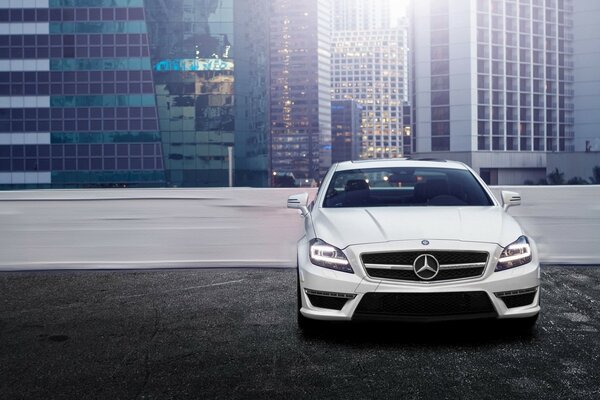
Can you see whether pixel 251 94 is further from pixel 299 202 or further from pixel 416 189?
pixel 416 189

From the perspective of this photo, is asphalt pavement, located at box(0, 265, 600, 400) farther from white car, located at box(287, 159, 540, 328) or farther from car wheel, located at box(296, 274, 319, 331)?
white car, located at box(287, 159, 540, 328)

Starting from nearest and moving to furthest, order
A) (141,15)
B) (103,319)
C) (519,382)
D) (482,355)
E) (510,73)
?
(519,382), (482,355), (103,319), (141,15), (510,73)

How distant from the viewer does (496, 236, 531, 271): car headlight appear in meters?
5.22

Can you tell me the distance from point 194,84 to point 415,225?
70.0 metres

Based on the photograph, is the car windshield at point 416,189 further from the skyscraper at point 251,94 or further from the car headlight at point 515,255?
the skyscraper at point 251,94

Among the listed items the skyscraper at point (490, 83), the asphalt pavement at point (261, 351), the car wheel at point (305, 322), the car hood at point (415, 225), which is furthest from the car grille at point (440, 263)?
the skyscraper at point (490, 83)

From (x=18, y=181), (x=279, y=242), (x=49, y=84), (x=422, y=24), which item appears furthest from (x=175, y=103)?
(x=279, y=242)

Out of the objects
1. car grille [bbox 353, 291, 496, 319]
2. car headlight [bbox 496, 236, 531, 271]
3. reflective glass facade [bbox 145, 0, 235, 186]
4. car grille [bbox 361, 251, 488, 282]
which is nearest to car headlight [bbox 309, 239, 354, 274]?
car grille [bbox 361, 251, 488, 282]

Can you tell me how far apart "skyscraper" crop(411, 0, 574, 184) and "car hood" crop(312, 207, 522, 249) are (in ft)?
351

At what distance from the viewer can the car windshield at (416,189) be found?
6520 millimetres

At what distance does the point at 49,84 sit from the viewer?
72.4 m

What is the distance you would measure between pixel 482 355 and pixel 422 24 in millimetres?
116056

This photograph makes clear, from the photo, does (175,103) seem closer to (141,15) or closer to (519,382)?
(141,15)

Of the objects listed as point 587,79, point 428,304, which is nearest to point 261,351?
point 428,304
